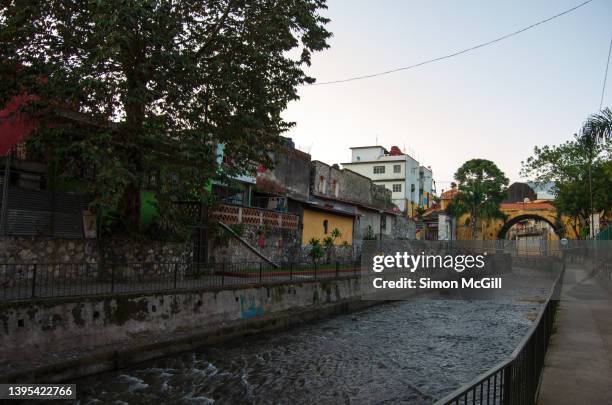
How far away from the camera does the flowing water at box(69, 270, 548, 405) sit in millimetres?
8438

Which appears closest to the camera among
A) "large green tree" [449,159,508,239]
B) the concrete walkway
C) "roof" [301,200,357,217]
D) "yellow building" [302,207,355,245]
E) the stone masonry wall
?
the concrete walkway

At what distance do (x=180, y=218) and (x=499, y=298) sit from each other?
59.3ft

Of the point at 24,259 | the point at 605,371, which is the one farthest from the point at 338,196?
the point at 605,371

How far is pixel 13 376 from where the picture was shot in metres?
7.83

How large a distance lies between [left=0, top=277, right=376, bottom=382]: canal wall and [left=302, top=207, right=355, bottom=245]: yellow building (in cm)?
1306

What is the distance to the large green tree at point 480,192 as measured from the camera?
2371 inches

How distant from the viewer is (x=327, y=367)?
1055 centimetres

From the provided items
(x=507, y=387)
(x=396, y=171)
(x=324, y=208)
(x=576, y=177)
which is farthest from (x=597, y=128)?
(x=396, y=171)

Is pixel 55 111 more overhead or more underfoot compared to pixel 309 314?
more overhead

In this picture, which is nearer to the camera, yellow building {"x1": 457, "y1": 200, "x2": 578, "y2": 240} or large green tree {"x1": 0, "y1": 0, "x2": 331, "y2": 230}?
large green tree {"x1": 0, "y1": 0, "x2": 331, "y2": 230}

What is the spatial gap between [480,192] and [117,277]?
54283 mm

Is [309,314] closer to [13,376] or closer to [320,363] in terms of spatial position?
[320,363]

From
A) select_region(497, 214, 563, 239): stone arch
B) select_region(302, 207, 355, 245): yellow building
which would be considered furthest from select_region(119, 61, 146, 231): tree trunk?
select_region(497, 214, 563, 239): stone arch

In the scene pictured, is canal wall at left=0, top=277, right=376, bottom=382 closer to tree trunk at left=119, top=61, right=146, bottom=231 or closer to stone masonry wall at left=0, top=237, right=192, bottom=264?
stone masonry wall at left=0, top=237, right=192, bottom=264
